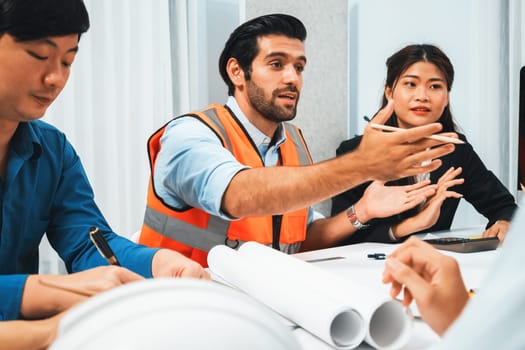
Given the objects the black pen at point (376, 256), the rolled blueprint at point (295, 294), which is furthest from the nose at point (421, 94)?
the rolled blueprint at point (295, 294)

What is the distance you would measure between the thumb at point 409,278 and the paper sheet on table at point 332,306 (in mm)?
Answer: 72

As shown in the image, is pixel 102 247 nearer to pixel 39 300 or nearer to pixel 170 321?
pixel 39 300

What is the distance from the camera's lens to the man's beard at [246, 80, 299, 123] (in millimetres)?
1732

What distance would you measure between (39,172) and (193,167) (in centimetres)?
38

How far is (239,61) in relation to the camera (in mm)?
1830

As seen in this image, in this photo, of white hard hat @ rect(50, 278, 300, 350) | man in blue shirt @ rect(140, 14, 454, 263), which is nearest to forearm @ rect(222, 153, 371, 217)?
man in blue shirt @ rect(140, 14, 454, 263)

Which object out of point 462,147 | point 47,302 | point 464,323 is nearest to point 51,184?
point 47,302

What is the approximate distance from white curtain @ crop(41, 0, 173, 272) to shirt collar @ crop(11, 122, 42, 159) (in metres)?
1.18

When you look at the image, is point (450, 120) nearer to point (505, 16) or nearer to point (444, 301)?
point (505, 16)

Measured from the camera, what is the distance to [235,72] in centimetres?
185

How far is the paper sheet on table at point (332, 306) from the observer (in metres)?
0.66

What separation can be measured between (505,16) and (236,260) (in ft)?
8.02

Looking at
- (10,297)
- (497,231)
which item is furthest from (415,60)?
(10,297)

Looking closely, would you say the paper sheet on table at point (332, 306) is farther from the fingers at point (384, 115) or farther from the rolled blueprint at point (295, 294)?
the fingers at point (384, 115)
